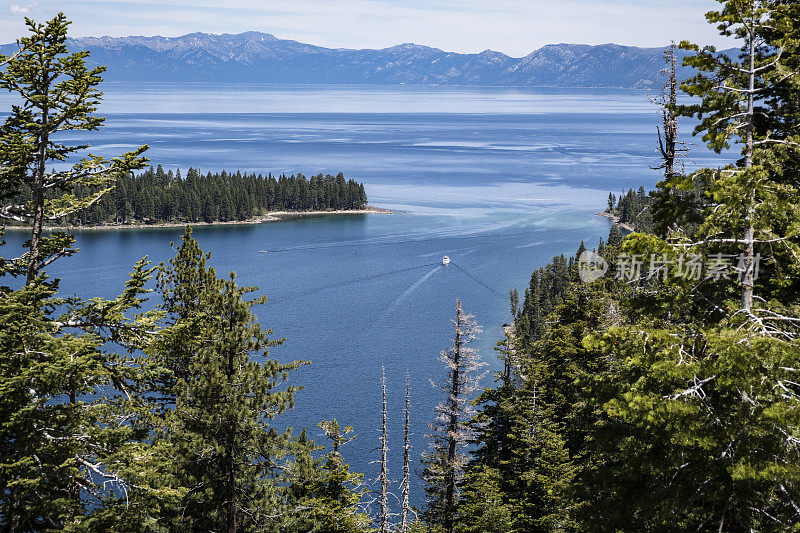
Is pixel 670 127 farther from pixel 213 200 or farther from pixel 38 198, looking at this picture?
pixel 213 200

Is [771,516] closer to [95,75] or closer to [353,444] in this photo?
[95,75]

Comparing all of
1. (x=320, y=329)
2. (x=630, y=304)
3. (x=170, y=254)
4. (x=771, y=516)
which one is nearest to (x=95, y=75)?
(x=630, y=304)

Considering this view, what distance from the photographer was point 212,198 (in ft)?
528

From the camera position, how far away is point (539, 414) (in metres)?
24.0

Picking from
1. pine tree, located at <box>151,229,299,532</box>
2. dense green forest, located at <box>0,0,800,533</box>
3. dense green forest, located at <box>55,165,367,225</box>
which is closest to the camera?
dense green forest, located at <box>0,0,800,533</box>

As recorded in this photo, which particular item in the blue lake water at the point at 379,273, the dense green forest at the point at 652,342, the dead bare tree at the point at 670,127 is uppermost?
the dead bare tree at the point at 670,127

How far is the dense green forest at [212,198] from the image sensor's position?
155625 mm

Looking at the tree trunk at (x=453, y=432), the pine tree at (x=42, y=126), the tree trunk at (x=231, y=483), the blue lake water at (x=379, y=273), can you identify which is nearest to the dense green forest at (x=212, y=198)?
the blue lake water at (x=379, y=273)

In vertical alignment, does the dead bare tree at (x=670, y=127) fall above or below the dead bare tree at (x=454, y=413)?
above

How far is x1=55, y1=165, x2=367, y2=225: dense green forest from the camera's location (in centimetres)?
15562

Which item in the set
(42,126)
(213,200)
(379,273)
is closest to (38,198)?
(42,126)

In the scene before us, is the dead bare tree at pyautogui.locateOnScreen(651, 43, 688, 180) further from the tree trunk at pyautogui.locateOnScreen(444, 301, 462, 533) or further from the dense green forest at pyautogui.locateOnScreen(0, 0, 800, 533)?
the tree trunk at pyautogui.locateOnScreen(444, 301, 462, 533)

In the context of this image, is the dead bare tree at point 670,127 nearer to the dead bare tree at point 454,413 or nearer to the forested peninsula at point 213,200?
the dead bare tree at point 454,413

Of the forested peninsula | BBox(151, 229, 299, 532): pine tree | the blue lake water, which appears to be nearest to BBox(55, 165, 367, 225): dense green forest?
the forested peninsula
